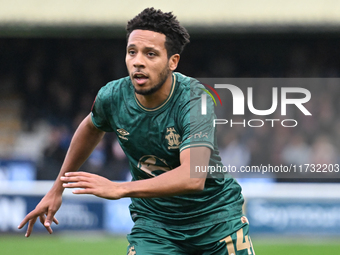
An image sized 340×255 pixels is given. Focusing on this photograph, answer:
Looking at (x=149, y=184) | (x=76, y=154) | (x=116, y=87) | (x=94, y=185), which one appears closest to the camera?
(x=94, y=185)

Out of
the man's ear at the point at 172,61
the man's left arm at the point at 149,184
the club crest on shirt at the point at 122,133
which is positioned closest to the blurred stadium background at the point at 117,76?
the club crest on shirt at the point at 122,133

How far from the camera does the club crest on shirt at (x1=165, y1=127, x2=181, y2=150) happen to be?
11.8ft

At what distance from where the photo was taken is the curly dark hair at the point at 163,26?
3.64 metres

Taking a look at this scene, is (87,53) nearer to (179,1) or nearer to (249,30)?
(179,1)

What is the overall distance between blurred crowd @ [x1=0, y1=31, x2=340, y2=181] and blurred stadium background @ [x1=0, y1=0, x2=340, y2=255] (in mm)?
24

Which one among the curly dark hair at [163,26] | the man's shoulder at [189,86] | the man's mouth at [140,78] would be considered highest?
the curly dark hair at [163,26]

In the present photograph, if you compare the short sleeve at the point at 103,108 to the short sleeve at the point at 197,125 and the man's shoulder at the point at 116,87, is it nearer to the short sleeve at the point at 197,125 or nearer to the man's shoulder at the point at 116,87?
the man's shoulder at the point at 116,87

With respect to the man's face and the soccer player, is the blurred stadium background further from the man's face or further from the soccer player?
the man's face

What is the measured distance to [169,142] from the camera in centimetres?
361

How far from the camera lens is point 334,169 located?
35.7 ft

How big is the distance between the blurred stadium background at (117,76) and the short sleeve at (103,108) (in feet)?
15.7

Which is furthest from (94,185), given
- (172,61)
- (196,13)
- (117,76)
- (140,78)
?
(117,76)

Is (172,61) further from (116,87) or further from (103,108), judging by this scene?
(103,108)

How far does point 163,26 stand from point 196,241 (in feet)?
4.89
